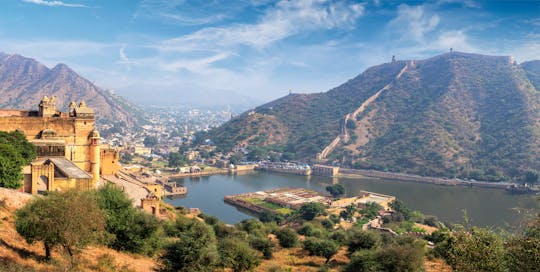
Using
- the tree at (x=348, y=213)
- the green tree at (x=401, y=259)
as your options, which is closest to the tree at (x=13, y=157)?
the green tree at (x=401, y=259)

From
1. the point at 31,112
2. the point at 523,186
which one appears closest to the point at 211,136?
the point at 523,186

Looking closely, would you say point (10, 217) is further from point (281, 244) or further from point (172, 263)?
point (281, 244)

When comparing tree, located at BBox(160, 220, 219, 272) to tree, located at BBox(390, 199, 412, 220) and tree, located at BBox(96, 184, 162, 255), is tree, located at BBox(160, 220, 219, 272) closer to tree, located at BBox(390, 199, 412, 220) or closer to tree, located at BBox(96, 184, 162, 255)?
tree, located at BBox(96, 184, 162, 255)

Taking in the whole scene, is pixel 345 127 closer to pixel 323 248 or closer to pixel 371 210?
pixel 371 210

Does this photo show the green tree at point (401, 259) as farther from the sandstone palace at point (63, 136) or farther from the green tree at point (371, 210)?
the green tree at point (371, 210)

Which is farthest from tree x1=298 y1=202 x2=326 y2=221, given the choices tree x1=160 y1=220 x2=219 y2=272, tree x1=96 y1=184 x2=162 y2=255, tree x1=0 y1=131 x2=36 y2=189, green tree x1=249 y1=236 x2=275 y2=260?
tree x1=160 y1=220 x2=219 y2=272
